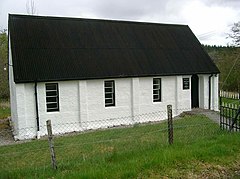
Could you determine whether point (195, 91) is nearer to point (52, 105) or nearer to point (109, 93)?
point (109, 93)

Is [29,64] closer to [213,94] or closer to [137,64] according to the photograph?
[137,64]

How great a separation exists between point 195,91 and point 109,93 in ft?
25.4

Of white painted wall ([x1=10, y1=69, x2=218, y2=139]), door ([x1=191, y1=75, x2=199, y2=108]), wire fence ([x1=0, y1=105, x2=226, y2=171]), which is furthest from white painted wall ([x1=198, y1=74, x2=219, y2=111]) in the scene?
white painted wall ([x1=10, y1=69, x2=218, y2=139])

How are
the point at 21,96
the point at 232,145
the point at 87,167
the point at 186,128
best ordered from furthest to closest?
the point at 21,96
the point at 186,128
the point at 232,145
the point at 87,167

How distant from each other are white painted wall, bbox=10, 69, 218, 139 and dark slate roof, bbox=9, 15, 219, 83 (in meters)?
0.62

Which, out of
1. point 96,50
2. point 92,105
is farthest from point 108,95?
point 96,50

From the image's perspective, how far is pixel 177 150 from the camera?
23.9 feet

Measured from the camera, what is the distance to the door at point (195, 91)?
72.0 feet

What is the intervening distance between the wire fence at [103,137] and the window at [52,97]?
1.07 meters

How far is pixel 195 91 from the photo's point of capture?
22000 millimetres

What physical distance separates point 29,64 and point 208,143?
11569 mm

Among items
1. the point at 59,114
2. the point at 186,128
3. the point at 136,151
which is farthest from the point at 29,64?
the point at 136,151

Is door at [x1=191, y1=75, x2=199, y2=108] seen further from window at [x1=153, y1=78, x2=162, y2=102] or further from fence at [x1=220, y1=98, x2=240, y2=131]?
fence at [x1=220, y1=98, x2=240, y2=131]

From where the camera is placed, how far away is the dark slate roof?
16.5m
